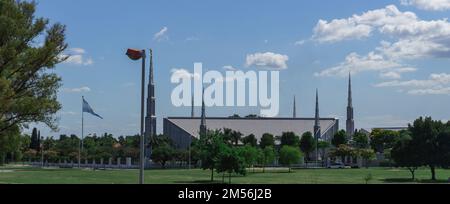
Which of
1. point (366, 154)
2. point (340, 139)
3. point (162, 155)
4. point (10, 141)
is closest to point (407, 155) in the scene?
point (366, 154)

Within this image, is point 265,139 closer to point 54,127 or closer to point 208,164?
point 208,164

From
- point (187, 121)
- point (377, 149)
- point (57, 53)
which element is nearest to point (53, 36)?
point (57, 53)

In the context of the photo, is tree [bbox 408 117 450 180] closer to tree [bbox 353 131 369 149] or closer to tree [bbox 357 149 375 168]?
tree [bbox 357 149 375 168]

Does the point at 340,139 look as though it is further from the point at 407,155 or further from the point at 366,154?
the point at 407,155

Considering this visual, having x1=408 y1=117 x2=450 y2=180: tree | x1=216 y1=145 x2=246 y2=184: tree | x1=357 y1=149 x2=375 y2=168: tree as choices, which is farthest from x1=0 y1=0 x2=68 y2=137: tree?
x1=357 y1=149 x2=375 y2=168: tree

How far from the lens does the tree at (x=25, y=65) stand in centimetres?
2170

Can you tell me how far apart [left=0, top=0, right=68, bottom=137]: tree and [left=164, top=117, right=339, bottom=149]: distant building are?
14145 cm

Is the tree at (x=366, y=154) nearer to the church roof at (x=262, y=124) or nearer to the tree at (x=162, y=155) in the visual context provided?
the tree at (x=162, y=155)

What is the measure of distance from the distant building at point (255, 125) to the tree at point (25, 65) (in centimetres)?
14145

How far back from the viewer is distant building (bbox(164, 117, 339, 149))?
169000mm

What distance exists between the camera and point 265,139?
144625 mm

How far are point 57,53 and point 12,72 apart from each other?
2135 mm

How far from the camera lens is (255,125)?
180 metres
